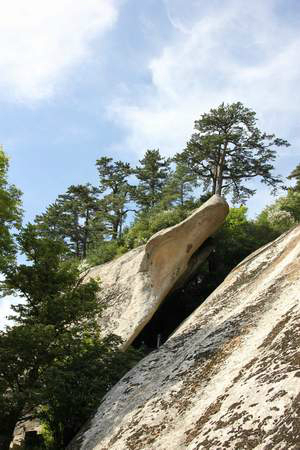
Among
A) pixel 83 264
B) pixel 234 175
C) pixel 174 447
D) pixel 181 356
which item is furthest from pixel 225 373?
pixel 234 175

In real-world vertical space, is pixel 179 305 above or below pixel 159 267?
below

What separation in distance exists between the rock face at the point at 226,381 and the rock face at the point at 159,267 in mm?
5565

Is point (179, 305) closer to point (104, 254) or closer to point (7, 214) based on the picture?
point (104, 254)

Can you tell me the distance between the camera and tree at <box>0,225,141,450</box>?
44.7 feet

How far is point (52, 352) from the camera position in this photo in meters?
15.0

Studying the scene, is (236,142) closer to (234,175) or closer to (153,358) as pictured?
(234,175)

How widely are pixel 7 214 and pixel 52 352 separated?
5.65m

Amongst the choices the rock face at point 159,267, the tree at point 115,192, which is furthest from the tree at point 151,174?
the rock face at point 159,267

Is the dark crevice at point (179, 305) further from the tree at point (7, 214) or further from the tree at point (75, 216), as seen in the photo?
the tree at point (75, 216)

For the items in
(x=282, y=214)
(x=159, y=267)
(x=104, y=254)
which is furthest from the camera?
(x=282, y=214)

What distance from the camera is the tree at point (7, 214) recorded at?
16812 millimetres

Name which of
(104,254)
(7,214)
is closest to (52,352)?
(7,214)

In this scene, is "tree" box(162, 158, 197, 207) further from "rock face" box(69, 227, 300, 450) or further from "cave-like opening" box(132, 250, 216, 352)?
"rock face" box(69, 227, 300, 450)

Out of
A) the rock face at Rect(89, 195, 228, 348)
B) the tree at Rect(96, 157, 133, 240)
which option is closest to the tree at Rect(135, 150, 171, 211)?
the tree at Rect(96, 157, 133, 240)
